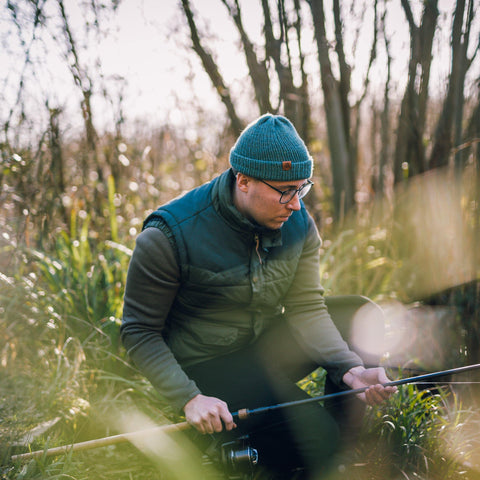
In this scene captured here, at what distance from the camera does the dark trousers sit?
1.97 m

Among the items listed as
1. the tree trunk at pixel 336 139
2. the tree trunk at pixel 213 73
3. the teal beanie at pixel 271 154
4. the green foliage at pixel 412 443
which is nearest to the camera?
the teal beanie at pixel 271 154

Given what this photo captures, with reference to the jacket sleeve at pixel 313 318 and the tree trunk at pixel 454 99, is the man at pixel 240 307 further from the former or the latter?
the tree trunk at pixel 454 99

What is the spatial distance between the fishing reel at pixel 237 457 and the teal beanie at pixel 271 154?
42.8 inches

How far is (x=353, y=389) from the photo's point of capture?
1958 millimetres

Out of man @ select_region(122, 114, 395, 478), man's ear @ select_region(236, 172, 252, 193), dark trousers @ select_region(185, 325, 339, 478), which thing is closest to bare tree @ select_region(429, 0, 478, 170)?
man @ select_region(122, 114, 395, 478)

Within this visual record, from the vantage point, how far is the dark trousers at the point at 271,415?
1974mm

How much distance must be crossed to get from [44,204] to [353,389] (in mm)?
2475

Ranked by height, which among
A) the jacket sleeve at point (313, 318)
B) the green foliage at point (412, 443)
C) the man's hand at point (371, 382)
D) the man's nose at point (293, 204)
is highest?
the man's nose at point (293, 204)

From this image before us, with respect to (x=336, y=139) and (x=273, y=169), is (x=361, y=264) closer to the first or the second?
(x=336, y=139)

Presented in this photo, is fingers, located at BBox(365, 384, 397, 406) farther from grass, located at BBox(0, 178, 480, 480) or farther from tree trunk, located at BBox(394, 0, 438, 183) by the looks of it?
tree trunk, located at BBox(394, 0, 438, 183)

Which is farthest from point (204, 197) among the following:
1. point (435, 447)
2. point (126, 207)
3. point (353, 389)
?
point (126, 207)

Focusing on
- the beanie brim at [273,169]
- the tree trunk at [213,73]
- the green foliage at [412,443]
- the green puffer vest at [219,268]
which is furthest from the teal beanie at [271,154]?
the tree trunk at [213,73]

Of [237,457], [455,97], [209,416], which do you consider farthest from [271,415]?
[455,97]

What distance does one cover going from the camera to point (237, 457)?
184cm
